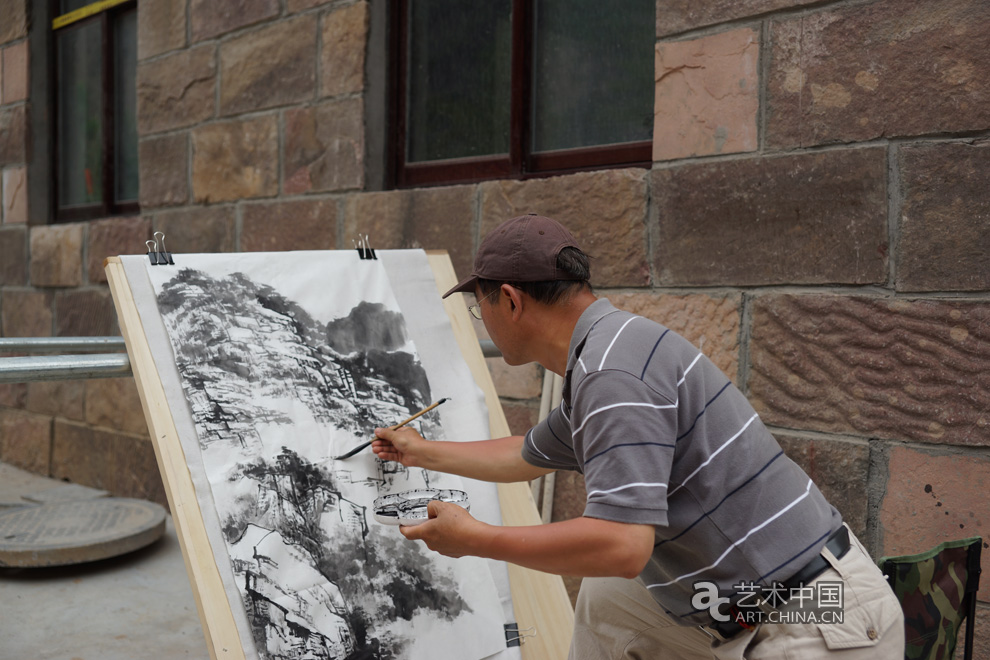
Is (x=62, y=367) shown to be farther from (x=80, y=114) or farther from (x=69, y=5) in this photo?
(x=69, y=5)

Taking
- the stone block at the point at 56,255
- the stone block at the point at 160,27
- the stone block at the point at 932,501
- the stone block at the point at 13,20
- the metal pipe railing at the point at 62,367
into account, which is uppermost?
the stone block at the point at 13,20

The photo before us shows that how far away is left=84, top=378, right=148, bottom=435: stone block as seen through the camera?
411cm

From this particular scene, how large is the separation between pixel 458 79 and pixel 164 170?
5.35 feet

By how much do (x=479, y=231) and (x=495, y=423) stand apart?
0.95 meters

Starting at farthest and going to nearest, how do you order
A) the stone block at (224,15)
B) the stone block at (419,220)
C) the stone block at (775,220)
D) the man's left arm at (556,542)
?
the stone block at (224,15) → the stone block at (419,220) → the stone block at (775,220) → the man's left arm at (556,542)

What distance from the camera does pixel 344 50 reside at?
3244 mm

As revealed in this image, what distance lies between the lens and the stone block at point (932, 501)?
6.37 ft

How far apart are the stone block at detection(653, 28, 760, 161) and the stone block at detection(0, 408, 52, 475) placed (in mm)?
3875

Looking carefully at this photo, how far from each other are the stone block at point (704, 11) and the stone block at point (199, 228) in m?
2.05

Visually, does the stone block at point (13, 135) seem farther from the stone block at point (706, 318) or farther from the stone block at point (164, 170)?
the stone block at point (706, 318)

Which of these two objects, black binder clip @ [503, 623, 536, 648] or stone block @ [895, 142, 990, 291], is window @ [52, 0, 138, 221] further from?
stone block @ [895, 142, 990, 291]

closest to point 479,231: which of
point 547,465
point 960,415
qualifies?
point 547,465

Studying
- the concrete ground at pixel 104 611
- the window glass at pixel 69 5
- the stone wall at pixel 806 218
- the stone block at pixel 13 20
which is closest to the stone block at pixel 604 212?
the stone wall at pixel 806 218

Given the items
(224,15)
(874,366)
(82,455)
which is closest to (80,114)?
(224,15)
